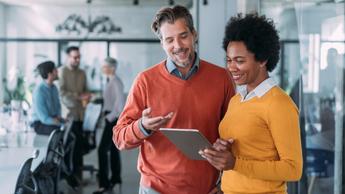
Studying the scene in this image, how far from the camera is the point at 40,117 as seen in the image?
557 cm

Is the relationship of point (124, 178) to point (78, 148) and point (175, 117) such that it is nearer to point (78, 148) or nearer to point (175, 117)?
point (78, 148)

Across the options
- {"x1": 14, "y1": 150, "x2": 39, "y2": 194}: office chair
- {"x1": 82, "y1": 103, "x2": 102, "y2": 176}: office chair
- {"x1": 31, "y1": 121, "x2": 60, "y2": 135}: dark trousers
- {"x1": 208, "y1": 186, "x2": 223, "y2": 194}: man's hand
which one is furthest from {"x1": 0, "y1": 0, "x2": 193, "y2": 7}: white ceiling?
{"x1": 208, "y1": 186, "x2": 223, "y2": 194}: man's hand

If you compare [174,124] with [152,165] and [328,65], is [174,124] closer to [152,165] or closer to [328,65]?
[152,165]

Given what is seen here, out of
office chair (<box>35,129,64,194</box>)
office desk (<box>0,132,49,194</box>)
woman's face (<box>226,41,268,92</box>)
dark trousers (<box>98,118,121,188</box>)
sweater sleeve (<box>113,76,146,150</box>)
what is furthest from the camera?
dark trousers (<box>98,118,121,188</box>)

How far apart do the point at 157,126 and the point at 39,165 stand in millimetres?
2444

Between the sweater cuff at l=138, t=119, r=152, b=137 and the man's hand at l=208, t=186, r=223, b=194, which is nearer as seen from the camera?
the sweater cuff at l=138, t=119, r=152, b=137

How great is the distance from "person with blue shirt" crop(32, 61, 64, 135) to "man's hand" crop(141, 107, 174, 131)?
3.79m

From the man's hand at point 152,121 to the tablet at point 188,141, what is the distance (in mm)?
28

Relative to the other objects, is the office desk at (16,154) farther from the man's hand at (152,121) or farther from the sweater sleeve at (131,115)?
the man's hand at (152,121)

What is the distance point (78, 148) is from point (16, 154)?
7.79 feet

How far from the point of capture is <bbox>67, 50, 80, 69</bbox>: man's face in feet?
21.8

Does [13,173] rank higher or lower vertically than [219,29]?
lower

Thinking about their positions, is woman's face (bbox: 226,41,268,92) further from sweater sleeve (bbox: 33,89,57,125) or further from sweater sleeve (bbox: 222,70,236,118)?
sweater sleeve (bbox: 33,89,57,125)

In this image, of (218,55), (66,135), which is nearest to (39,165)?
(66,135)
